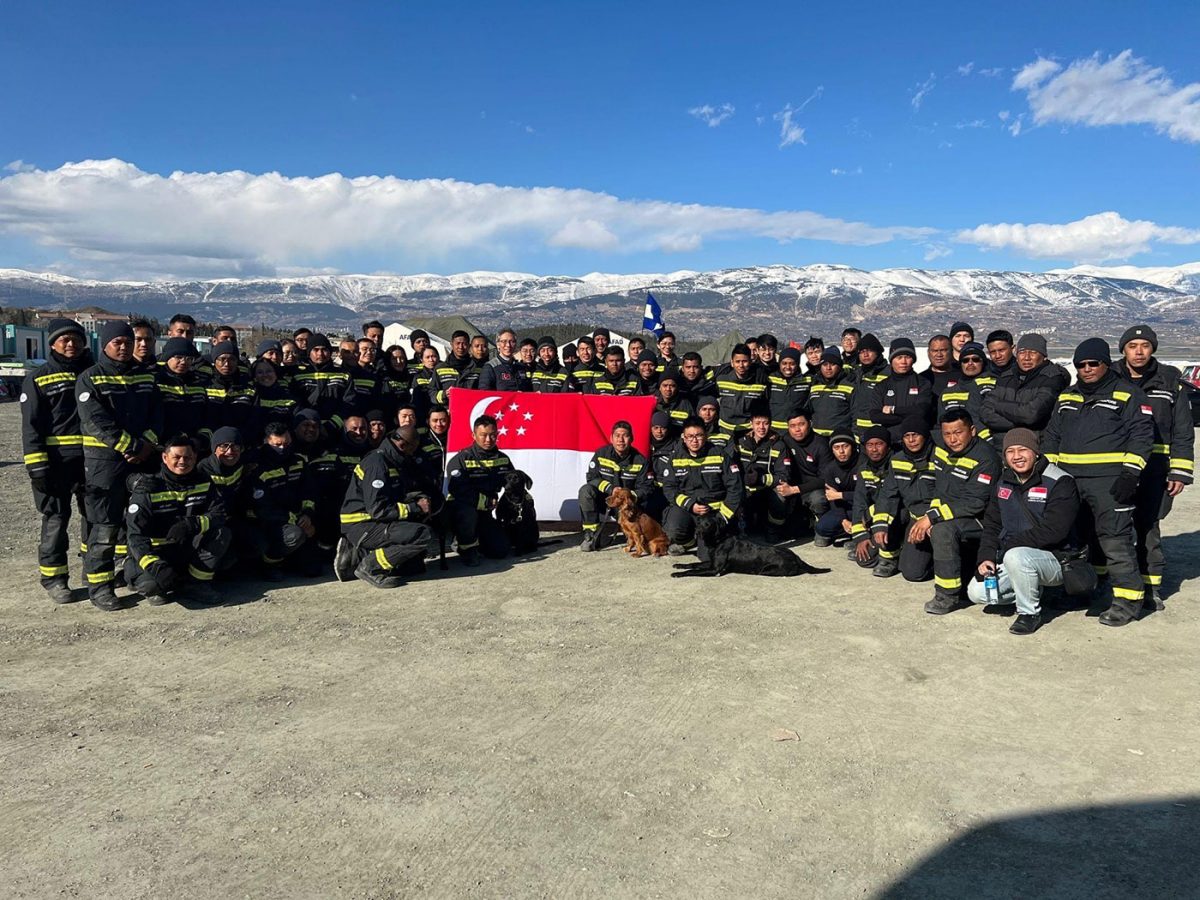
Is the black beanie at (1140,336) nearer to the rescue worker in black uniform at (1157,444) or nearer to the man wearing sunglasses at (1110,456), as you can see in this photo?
the rescue worker in black uniform at (1157,444)

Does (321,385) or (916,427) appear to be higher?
(321,385)

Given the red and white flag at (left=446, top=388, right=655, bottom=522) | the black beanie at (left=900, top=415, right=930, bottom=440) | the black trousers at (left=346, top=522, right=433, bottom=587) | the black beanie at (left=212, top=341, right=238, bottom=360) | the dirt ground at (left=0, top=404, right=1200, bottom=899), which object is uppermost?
the black beanie at (left=212, top=341, right=238, bottom=360)

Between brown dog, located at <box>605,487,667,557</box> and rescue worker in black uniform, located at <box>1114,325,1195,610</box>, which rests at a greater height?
rescue worker in black uniform, located at <box>1114,325,1195,610</box>

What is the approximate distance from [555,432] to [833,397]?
10.1 feet

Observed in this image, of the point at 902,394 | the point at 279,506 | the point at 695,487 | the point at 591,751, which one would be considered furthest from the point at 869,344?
the point at 591,751

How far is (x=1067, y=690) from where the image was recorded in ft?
13.9

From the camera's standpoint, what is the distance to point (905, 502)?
6.67 metres

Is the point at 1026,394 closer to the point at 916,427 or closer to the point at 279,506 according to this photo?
the point at 916,427

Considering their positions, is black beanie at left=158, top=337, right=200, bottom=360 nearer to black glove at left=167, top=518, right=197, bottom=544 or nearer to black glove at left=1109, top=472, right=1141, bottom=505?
black glove at left=167, top=518, right=197, bottom=544

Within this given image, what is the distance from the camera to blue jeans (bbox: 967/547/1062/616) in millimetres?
5180

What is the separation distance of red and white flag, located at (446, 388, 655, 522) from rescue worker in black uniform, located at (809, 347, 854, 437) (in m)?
1.84

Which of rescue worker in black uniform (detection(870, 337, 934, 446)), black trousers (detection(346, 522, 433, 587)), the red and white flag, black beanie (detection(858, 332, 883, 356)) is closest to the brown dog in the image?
the red and white flag

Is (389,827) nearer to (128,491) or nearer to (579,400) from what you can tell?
(128,491)

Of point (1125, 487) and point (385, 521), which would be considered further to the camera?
point (385, 521)
